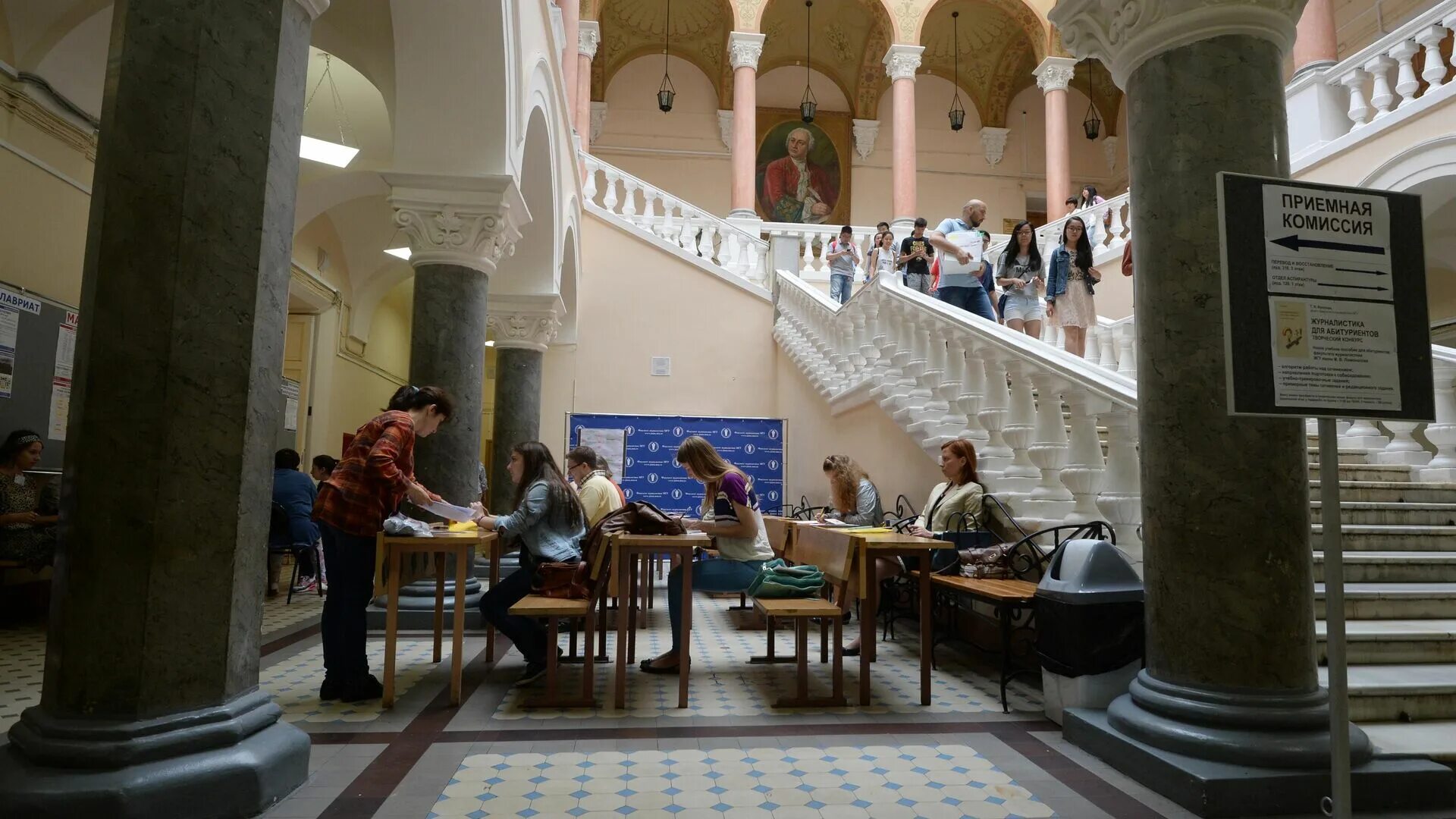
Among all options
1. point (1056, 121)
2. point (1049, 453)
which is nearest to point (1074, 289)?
point (1049, 453)

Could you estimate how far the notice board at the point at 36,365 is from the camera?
5957mm

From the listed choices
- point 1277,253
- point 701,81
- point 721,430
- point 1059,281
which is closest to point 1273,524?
point 1277,253

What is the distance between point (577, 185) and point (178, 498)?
9842 millimetres

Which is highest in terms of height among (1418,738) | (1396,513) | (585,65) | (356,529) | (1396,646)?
(585,65)

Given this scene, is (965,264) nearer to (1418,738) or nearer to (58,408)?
(1418,738)

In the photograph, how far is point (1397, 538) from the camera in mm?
4559

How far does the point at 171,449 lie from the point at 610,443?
9.05 metres

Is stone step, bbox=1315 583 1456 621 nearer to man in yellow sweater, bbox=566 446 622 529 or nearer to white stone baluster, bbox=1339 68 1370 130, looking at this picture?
man in yellow sweater, bbox=566 446 622 529

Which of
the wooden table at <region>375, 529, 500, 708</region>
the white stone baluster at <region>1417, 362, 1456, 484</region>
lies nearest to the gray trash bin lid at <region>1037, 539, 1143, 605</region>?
the wooden table at <region>375, 529, 500, 708</region>

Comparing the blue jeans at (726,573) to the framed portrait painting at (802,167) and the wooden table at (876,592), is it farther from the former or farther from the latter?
the framed portrait painting at (802,167)

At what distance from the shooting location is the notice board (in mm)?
5957

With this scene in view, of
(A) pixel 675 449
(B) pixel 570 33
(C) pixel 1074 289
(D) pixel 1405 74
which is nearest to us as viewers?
(C) pixel 1074 289

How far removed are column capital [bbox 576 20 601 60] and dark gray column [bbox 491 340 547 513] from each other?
7513 mm

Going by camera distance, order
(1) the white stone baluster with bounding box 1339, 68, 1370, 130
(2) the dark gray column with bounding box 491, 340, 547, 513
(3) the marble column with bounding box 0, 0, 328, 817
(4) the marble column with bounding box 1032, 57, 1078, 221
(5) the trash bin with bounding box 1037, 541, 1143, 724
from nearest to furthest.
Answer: (3) the marble column with bounding box 0, 0, 328, 817 → (5) the trash bin with bounding box 1037, 541, 1143, 724 → (1) the white stone baluster with bounding box 1339, 68, 1370, 130 → (2) the dark gray column with bounding box 491, 340, 547, 513 → (4) the marble column with bounding box 1032, 57, 1078, 221
